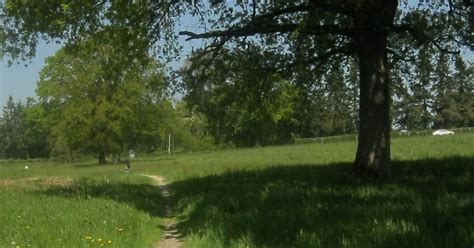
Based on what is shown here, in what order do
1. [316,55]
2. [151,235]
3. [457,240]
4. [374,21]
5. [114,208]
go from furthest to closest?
[316,55], [374,21], [114,208], [151,235], [457,240]

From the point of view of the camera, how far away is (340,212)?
9.63m

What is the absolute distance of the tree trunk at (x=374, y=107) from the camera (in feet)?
50.6

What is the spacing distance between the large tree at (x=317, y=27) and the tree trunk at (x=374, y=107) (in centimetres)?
2

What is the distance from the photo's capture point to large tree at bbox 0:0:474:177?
14.7 m

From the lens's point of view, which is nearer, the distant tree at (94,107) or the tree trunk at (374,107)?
the tree trunk at (374,107)

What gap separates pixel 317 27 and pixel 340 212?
24.4 ft

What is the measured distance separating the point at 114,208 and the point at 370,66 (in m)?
7.38

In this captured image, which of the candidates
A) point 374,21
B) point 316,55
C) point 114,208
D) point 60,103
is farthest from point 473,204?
point 60,103

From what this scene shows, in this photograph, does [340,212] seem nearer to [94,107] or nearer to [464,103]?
[94,107]

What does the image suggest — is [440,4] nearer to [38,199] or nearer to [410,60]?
[410,60]

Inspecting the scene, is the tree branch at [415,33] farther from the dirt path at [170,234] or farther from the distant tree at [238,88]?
the dirt path at [170,234]

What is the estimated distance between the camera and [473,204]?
30.8 ft

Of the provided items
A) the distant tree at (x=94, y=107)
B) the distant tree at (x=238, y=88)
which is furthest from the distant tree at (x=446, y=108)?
the distant tree at (x=238, y=88)

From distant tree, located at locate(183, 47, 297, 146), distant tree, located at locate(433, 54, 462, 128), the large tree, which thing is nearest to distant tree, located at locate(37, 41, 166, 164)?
distant tree, located at locate(183, 47, 297, 146)
